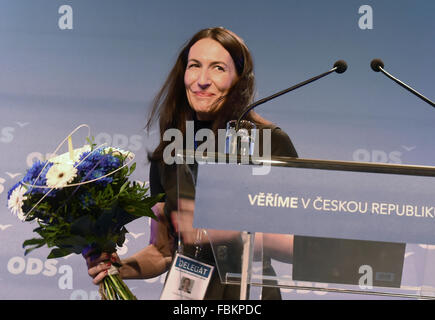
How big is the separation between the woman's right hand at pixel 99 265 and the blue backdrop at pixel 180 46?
1.60 m

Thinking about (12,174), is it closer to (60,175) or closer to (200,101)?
(200,101)

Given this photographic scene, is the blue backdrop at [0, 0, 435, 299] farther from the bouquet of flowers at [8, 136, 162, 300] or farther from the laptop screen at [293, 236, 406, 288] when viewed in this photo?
the laptop screen at [293, 236, 406, 288]

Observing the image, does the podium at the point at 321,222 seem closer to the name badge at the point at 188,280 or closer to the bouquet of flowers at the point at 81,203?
the name badge at the point at 188,280

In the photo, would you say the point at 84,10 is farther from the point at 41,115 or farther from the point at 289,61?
the point at 289,61

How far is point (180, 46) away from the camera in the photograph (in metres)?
3.02

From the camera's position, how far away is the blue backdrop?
9.76 ft

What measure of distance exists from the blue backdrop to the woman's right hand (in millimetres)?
1600

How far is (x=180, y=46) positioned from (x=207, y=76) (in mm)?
727

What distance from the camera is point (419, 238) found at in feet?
3.67

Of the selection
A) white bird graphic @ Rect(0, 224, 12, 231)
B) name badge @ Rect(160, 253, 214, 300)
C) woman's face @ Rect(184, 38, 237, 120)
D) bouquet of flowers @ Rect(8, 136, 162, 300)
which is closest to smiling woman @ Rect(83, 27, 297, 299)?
woman's face @ Rect(184, 38, 237, 120)
